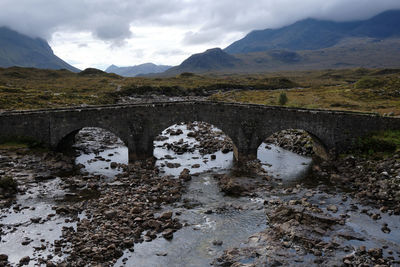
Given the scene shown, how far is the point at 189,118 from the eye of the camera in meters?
34.7

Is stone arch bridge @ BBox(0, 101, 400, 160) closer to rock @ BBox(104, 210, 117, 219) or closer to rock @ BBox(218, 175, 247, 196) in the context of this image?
rock @ BBox(218, 175, 247, 196)

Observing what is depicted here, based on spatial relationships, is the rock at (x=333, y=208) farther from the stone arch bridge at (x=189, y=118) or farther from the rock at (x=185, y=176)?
the rock at (x=185, y=176)

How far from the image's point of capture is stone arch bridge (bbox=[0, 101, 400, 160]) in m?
33.0

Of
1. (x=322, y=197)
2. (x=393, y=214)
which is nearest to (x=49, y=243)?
(x=322, y=197)

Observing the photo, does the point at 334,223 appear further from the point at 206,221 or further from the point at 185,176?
the point at 185,176

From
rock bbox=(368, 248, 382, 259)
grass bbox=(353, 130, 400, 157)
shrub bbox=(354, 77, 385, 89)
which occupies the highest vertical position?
shrub bbox=(354, 77, 385, 89)

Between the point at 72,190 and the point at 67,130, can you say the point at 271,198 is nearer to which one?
the point at 72,190

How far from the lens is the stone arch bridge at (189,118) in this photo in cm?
3297

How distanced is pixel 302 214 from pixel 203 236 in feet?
23.5

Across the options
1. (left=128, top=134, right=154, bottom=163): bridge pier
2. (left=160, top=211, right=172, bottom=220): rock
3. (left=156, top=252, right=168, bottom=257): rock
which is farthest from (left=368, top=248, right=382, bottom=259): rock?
(left=128, top=134, right=154, bottom=163): bridge pier

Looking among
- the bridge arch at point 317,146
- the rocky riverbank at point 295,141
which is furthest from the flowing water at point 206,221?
the rocky riverbank at point 295,141

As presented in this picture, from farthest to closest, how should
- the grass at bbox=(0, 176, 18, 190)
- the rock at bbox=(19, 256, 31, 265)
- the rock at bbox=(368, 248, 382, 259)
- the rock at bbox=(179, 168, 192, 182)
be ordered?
the rock at bbox=(179, 168, 192, 182)
the grass at bbox=(0, 176, 18, 190)
the rock at bbox=(368, 248, 382, 259)
the rock at bbox=(19, 256, 31, 265)

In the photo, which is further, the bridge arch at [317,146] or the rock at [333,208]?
the bridge arch at [317,146]

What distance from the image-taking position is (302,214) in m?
21.6
